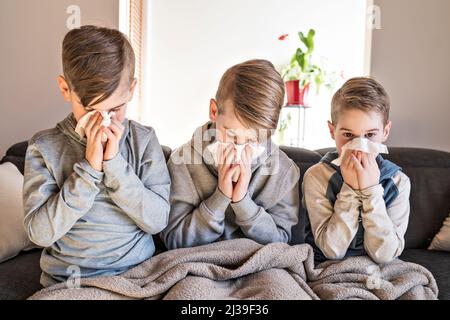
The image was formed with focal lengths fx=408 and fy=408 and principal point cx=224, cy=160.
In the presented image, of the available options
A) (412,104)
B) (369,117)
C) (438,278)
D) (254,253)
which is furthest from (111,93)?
(412,104)

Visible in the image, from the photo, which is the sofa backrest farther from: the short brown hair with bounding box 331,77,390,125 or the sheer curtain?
the sheer curtain

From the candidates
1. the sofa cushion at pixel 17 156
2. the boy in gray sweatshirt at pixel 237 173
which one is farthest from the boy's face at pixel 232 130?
the sofa cushion at pixel 17 156

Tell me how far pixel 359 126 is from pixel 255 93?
11.9 inches

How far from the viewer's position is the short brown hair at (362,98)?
1.10 m

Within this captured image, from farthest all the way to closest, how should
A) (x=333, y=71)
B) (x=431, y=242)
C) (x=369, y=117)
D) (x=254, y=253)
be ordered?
(x=333, y=71) → (x=431, y=242) → (x=369, y=117) → (x=254, y=253)

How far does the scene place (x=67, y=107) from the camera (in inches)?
75.5

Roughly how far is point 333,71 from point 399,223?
8.09 ft

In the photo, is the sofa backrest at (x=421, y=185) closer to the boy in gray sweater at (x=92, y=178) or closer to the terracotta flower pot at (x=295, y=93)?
the boy in gray sweater at (x=92, y=178)

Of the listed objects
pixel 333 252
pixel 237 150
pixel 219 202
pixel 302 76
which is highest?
pixel 302 76

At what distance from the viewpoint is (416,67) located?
187 centimetres

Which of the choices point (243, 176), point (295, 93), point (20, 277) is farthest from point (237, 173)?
point (295, 93)

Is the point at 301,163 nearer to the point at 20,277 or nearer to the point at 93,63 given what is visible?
the point at 93,63

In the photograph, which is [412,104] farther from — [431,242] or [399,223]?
[399,223]

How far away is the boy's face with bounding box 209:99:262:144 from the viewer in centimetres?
103
